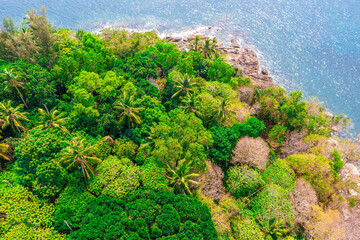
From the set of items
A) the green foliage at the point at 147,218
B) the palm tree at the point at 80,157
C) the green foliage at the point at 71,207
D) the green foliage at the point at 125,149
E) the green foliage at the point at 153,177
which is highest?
the palm tree at the point at 80,157

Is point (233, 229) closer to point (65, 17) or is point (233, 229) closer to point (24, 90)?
point (24, 90)

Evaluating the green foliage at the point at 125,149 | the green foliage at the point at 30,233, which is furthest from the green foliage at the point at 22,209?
the green foliage at the point at 125,149

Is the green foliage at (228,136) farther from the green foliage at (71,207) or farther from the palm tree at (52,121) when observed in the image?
the palm tree at (52,121)

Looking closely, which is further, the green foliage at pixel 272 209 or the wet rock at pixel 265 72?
the wet rock at pixel 265 72

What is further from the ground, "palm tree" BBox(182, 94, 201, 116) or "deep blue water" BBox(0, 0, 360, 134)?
"deep blue water" BBox(0, 0, 360, 134)

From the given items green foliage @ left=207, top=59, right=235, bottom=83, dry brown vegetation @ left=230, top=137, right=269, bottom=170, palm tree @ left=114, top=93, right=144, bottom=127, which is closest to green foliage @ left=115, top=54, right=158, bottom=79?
palm tree @ left=114, top=93, right=144, bottom=127

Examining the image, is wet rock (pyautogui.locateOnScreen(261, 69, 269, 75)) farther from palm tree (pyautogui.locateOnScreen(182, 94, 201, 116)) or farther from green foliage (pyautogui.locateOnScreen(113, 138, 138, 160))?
green foliage (pyautogui.locateOnScreen(113, 138, 138, 160))
